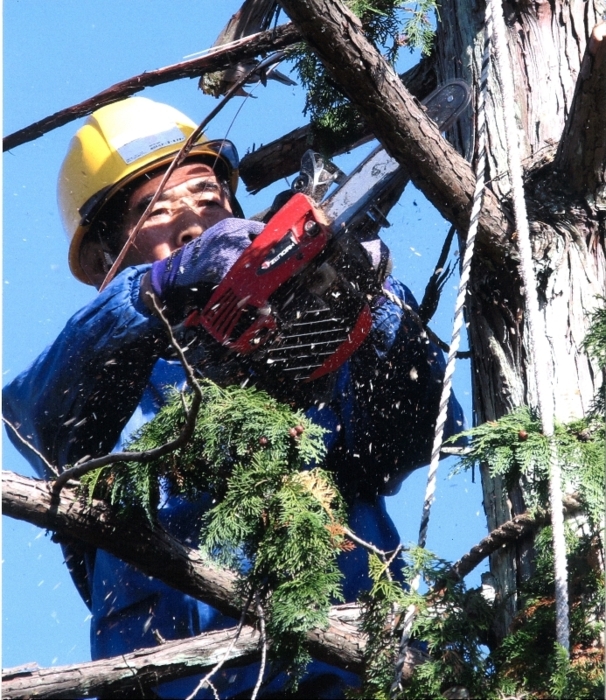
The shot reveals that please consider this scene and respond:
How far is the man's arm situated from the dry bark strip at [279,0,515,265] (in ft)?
2.82

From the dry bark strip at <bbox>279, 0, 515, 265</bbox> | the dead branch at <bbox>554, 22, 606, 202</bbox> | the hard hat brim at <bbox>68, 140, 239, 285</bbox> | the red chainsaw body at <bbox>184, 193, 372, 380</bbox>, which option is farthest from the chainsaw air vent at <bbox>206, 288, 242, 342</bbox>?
the hard hat brim at <bbox>68, 140, 239, 285</bbox>

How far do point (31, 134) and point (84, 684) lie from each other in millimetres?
1828

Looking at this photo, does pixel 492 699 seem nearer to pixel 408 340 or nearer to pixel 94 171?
pixel 408 340

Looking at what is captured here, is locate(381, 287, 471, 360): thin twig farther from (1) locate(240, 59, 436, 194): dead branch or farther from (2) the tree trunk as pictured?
(1) locate(240, 59, 436, 194): dead branch

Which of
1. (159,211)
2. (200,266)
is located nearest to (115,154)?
(159,211)

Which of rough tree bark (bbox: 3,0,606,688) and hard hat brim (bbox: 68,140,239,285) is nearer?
rough tree bark (bbox: 3,0,606,688)

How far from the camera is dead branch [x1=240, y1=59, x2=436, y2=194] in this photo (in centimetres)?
347

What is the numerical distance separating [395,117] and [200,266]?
0.71 metres

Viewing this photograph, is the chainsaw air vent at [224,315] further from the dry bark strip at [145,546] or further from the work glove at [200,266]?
the dry bark strip at [145,546]

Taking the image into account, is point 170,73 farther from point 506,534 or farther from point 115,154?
point 506,534

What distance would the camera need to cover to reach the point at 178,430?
252 cm

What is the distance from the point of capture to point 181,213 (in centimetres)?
359

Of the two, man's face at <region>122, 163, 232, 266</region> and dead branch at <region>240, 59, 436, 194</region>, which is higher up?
dead branch at <region>240, 59, 436, 194</region>

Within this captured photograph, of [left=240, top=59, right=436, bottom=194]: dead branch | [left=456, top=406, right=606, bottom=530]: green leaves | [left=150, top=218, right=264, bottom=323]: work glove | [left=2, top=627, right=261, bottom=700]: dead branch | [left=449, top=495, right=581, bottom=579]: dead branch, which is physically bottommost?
[left=2, top=627, right=261, bottom=700]: dead branch
